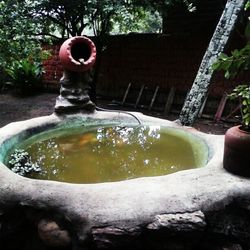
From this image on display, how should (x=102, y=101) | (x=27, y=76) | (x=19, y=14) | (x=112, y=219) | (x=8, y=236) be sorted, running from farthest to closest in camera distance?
(x=27, y=76) → (x=102, y=101) → (x=19, y=14) → (x=8, y=236) → (x=112, y=219)

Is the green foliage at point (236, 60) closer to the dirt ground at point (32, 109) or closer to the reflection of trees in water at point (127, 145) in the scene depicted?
the reflection of trees in water at point (127, 145)

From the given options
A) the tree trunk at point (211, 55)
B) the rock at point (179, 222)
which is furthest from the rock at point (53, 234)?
the tree trunk at point (211, 55)

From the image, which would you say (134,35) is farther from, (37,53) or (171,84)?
(37,53)

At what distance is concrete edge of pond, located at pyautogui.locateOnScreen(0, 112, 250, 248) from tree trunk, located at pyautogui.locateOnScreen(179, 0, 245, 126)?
265cm

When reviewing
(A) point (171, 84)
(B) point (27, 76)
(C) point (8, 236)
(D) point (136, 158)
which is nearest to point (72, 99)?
(D) point (136, 158)

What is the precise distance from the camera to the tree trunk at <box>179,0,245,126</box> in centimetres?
491

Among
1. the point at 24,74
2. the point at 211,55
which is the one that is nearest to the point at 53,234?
the point at 211,55

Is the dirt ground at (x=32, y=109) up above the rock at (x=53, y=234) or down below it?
below

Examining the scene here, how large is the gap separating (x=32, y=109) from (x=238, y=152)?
250 inches

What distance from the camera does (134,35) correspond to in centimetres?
826

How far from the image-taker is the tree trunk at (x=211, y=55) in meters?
4.91

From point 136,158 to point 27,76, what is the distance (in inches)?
279

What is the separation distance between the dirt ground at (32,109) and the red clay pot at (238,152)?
398 centimetres

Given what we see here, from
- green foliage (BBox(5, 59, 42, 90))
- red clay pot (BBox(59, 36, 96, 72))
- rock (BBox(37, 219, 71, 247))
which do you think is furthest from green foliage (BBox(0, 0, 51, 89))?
rock (BBox(37, 219, 71, 247))
